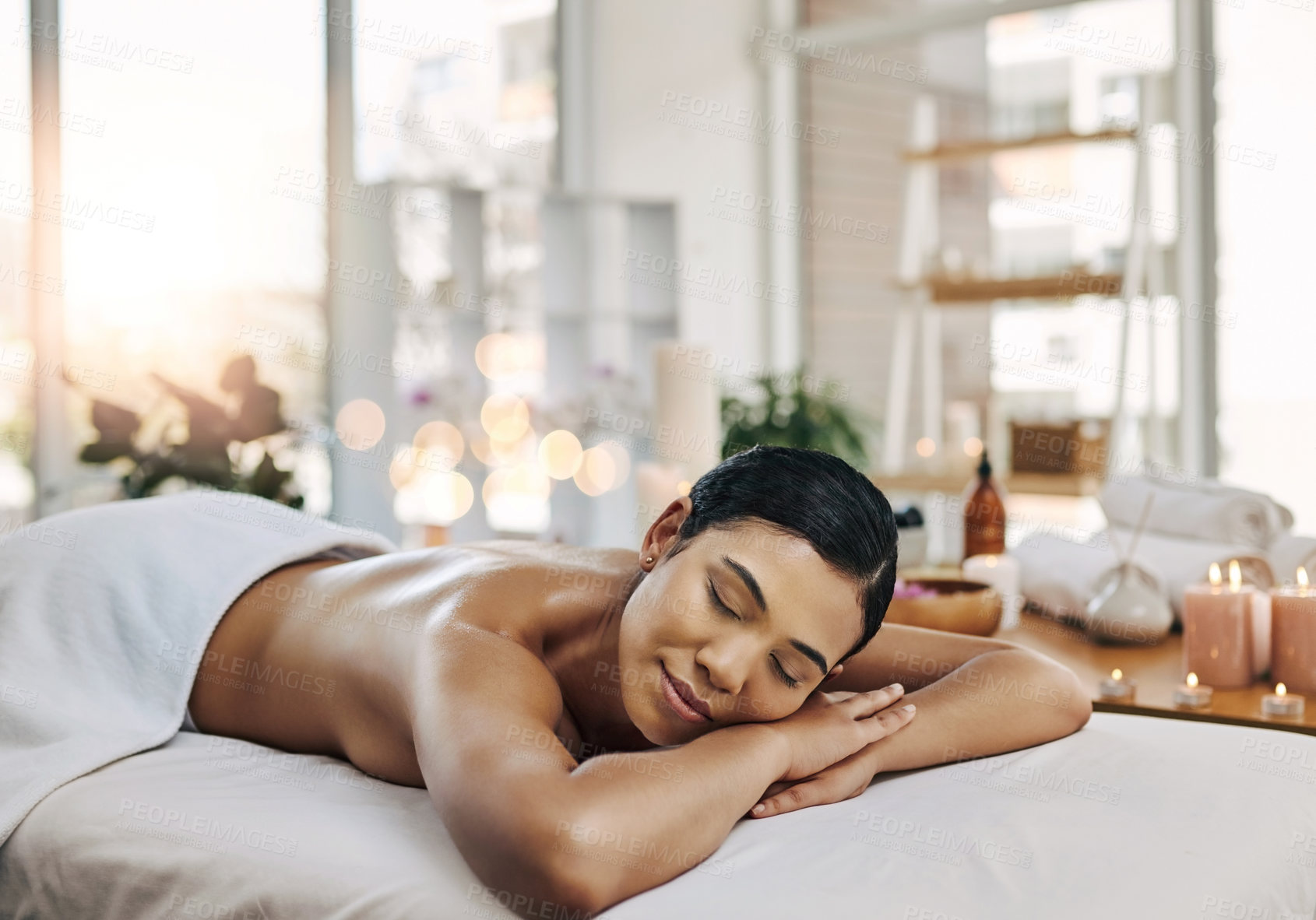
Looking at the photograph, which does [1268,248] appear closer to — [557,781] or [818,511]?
[818,511]

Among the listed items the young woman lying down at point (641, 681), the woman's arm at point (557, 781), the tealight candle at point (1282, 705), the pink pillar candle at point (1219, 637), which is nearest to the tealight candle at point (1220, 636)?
the pink pillar candle at point (1219, 637)

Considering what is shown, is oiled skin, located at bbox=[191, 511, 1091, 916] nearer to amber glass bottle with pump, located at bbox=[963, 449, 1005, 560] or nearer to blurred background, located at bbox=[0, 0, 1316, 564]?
amber glass bottle with pump, located at bbox=[963, 449, 1005, 560]

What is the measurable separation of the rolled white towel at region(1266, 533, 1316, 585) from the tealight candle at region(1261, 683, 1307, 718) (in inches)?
18.7

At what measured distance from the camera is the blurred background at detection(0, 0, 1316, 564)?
3.41m

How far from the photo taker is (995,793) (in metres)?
1.13

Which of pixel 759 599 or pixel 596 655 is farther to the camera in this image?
pixel 596 655

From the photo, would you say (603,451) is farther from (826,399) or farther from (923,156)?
(923,156)

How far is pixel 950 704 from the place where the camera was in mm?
1275

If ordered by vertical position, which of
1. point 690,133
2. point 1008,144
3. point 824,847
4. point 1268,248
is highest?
point 690,133

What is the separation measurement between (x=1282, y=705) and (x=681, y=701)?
0.83 m

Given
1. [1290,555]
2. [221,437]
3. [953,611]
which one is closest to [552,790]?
[953,611]

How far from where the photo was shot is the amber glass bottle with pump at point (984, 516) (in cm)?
220

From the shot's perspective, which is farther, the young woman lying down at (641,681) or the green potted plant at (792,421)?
the green potted plant at (792,421)

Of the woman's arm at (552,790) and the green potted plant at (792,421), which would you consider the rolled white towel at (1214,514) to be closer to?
the woman's arm at (552,790)
